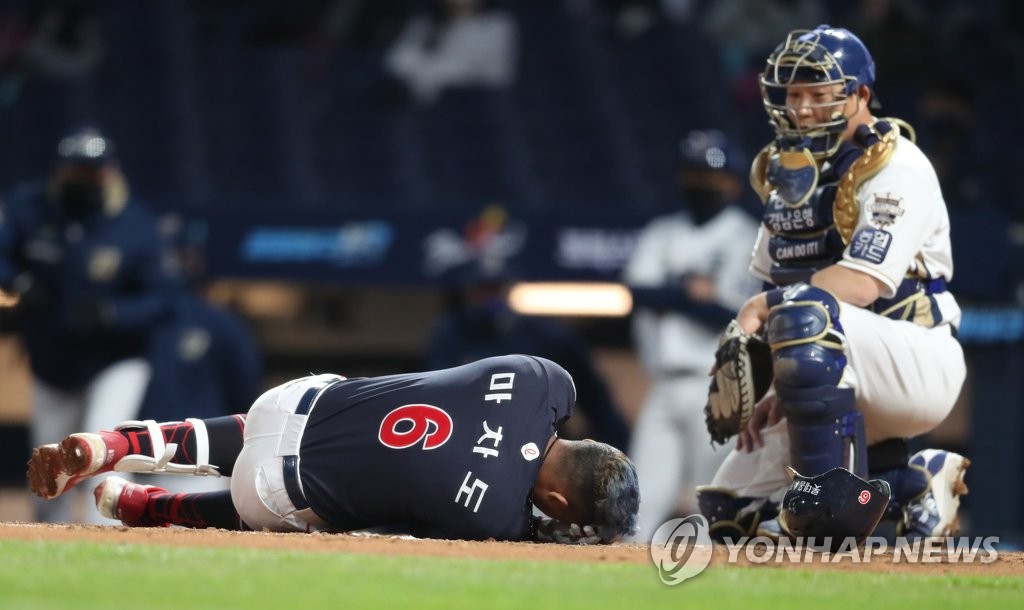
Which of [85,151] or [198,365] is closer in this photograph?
[85,151]

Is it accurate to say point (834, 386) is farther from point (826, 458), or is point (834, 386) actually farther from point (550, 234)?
point (550, 234)

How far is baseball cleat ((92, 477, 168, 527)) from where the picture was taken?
567 cm

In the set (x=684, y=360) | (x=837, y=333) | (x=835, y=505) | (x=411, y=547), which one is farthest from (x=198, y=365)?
(x=835, y=505)

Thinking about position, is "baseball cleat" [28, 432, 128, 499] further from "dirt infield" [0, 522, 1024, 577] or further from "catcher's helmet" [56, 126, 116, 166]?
"catcher's helmet" [56, 126, 116, 166]

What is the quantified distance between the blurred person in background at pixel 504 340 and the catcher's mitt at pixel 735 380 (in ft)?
10.4

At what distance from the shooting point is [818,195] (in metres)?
5.63

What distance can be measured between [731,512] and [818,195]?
1099mm

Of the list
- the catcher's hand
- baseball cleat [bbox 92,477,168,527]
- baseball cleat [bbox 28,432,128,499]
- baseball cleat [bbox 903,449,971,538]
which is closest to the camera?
baseball cleat [bbox 28,432,128,499]

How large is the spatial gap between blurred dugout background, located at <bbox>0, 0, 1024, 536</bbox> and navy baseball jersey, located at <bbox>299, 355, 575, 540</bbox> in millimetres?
5403

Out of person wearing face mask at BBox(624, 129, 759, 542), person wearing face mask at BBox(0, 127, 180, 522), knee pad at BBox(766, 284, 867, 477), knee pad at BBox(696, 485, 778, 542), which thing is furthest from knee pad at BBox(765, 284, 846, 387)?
person wearing face mask at BBox(0, 127, 180, 522)

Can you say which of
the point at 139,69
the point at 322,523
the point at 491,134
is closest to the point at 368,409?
the point at 322,523

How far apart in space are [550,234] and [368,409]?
19.4 feet

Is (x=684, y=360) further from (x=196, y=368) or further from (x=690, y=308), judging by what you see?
(x=196, y=368)

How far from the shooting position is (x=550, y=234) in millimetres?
11094
